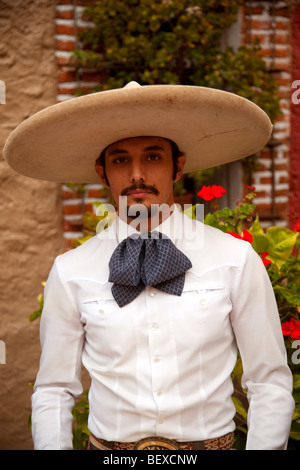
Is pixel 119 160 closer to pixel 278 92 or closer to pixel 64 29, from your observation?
pixel 64 29

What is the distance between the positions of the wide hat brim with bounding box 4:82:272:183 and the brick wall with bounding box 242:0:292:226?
1.76 m

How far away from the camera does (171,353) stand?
1.61 metres

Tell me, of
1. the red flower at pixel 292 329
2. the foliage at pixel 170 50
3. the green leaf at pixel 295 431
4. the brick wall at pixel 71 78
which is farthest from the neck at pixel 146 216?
the foliage at pixel 170 50

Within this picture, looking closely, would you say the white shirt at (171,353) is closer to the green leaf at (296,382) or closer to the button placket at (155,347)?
the button placket at (155,347)

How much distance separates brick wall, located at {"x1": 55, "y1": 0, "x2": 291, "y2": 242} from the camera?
3.50 meters

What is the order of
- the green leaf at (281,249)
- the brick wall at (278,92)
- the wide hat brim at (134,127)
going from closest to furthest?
the wide hat brim at (134,127)
the green leaf at (281,249)
the brick wall at (278,92)

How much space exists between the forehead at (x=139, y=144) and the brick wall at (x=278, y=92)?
6.99 feet

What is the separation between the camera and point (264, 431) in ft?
5.27

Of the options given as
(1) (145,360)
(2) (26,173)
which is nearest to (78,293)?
(1) (145,360)

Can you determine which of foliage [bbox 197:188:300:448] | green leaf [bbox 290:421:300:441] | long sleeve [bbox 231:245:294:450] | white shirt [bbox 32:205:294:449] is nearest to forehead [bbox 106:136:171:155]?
white shirt [bbox 32:205:294:449]

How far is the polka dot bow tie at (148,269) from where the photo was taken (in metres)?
1.63

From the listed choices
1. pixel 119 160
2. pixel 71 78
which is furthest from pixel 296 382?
pixel 71 78

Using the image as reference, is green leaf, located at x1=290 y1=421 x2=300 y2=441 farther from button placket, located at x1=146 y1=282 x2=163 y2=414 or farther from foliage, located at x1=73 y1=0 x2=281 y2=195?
foliage, located at x1=73 y1=0 x2=281 y2=195

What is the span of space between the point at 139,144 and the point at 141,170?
0.10m
